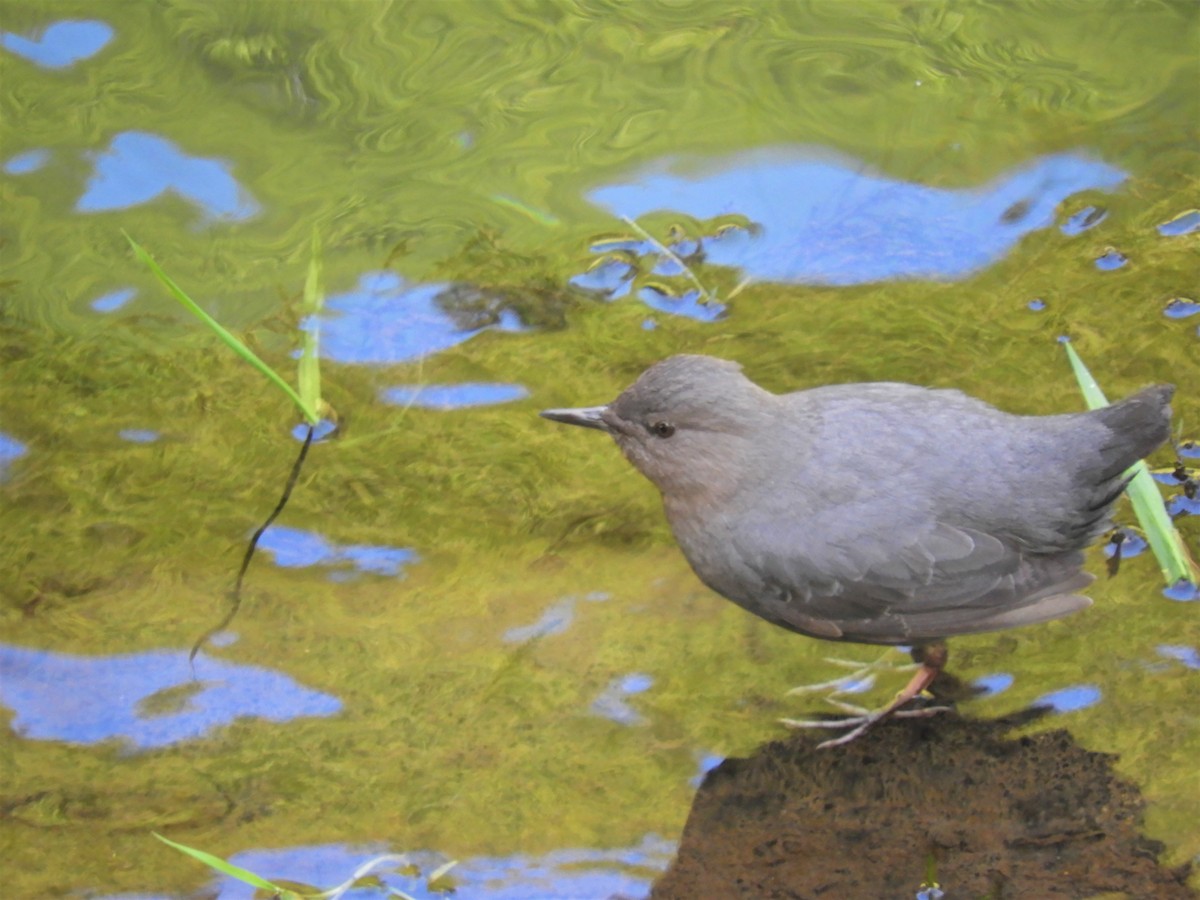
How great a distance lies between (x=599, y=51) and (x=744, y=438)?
229 centimetres

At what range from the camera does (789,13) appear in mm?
5246

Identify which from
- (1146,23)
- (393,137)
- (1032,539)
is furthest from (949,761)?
(1146,23)

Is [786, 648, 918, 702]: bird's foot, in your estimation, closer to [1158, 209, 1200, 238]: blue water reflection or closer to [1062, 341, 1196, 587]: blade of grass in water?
[1062, 341, 1196, 587]: blade of grass in water

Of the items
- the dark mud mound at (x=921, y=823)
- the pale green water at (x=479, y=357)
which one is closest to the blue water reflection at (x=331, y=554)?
the pale green water at (x=479, y=357)

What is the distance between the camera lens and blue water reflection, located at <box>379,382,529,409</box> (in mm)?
4043

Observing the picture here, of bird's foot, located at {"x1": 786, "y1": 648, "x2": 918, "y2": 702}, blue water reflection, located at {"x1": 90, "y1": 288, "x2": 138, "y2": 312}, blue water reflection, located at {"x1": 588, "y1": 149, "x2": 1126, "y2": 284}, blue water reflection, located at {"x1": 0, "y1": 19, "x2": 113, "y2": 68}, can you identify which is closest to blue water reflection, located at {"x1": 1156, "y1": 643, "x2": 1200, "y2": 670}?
bird's foot, located at {"x1": 786, "y1": 648, "x2": 918, "y2": 702}

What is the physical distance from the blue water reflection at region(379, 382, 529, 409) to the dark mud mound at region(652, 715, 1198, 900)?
1369 mm

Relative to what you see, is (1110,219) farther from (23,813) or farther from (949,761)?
(23,813)

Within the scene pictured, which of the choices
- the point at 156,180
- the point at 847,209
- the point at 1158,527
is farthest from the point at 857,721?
the point at 156,180

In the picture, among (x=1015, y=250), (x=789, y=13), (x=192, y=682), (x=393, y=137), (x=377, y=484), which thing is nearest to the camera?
(x=192, y=682)

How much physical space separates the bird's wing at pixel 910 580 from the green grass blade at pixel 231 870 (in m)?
1.28

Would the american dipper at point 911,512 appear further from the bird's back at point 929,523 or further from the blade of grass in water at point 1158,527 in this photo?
the blade of grass in water at point 1158,527

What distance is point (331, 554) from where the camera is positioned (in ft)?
12.0

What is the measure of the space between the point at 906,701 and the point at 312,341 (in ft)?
6.07
